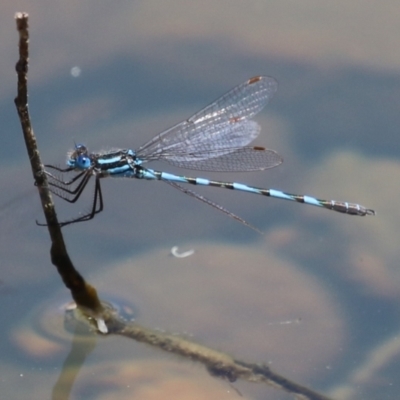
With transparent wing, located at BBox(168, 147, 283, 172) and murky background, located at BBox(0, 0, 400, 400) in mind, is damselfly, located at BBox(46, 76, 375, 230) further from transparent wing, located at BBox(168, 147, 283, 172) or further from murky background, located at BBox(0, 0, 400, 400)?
murky background, located at BBox(0, 0, 400, 400)

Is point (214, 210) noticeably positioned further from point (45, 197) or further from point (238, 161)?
point (45, 197)

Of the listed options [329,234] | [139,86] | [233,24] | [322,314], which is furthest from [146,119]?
[322,314]

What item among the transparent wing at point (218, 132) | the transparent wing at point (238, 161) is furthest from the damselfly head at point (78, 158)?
the transparent wing at point (238, 161)

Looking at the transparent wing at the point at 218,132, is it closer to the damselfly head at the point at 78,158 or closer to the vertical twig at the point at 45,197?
the damselfly head at the point at 78,158

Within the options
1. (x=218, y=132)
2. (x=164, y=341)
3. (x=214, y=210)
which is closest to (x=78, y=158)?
(x=214, y=210)

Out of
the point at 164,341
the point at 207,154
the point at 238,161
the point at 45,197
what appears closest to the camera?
the point at 45,197

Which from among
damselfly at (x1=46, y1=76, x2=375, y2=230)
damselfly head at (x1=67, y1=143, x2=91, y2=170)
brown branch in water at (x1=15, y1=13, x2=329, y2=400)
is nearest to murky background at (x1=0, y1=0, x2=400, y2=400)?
brown branch in water at (x1=15, y1=13, x2=329, y2=400)

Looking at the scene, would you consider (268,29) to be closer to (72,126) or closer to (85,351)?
(72,126)
